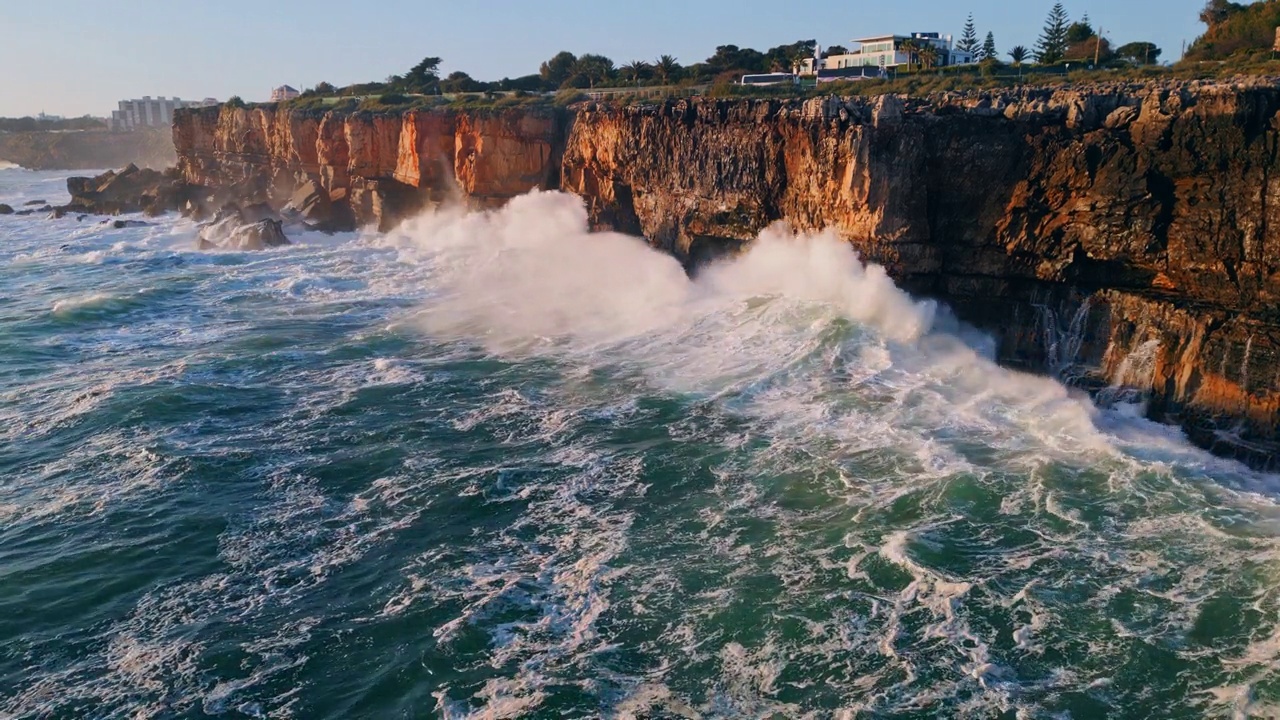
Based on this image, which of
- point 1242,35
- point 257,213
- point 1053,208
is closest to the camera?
→ point 1053,208

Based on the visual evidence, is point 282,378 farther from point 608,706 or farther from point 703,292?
point 608,706

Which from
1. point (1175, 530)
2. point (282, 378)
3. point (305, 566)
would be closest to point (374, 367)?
point (282, 378)

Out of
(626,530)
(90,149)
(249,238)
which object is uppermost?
(90,149)

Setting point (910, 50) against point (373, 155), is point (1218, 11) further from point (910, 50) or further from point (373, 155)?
point (373, 155)

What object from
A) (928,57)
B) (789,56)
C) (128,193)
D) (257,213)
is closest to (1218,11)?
(928,57)

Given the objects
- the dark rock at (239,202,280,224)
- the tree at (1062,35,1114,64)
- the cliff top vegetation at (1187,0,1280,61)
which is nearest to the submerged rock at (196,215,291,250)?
the dark rock at (239,202,280,224)
